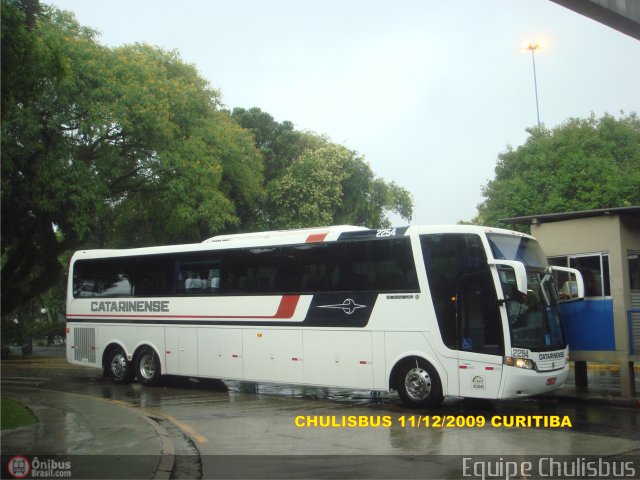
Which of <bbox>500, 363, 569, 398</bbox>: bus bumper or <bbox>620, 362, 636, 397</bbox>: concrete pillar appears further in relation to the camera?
<bbox>620, 362, 636, 397</bbox>: concrete pillar

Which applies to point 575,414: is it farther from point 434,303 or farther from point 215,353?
point 215,353

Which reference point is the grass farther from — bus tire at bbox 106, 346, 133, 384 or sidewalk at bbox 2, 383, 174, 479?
bus tire at bbox 106, 346, 133, 384

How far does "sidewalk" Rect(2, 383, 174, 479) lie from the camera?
27.2 ft

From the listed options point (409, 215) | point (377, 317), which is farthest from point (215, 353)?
point (409, 215)

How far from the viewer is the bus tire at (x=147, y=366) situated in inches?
734

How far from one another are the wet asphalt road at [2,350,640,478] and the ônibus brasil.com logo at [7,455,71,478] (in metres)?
1.32

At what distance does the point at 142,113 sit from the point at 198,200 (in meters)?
4.30

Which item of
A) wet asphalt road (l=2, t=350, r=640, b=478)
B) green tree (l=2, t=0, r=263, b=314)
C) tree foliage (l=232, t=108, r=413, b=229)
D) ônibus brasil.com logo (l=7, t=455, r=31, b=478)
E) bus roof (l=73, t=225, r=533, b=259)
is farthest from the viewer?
tree foliage (l=232, t=108, r=413, b=229)

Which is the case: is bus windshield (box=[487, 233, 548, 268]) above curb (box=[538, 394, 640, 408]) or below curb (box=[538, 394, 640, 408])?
above

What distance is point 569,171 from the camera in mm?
34906

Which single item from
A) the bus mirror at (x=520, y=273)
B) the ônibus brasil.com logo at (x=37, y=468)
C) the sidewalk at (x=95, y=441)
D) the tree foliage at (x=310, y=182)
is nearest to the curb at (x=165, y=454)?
the sidewalk at (x=95, y=441)

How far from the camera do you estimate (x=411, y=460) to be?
902 cm

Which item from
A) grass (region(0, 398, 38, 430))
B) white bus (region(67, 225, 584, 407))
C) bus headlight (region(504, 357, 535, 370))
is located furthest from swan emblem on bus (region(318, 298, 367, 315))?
grass (region(0, 398, 38, 430))

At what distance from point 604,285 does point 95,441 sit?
11085 millimetres
